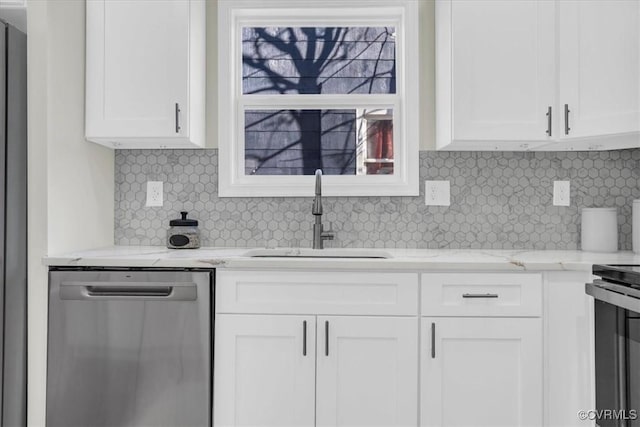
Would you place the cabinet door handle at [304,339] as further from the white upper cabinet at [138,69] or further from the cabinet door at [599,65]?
the cabinet door at [599,65]

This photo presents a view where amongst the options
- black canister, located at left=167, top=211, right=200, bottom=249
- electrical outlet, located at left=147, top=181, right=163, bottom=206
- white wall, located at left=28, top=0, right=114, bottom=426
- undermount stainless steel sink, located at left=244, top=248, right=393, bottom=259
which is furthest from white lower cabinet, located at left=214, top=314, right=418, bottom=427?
electrical outlet, located at left=147, top=181, right=163, bottom=206

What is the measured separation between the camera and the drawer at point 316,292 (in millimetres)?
1784

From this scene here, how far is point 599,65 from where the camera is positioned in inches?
73.9

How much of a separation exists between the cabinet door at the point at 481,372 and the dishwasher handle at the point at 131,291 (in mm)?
929

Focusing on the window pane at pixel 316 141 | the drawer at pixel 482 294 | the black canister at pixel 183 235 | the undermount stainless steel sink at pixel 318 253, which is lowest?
the drawer at pixel 482 294

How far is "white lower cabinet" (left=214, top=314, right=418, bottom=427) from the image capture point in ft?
5.82

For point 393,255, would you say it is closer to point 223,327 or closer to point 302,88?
point 223,327

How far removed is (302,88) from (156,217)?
1.02m

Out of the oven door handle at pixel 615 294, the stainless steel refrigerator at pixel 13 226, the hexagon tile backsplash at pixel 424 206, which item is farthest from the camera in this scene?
the hexagon tile backsplash at pixel 424 206

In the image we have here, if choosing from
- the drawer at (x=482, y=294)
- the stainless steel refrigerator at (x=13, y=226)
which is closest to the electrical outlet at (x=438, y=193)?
the drawer at (x=482, y=294)

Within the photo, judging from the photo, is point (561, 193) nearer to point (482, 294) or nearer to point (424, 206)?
point (424, 206)

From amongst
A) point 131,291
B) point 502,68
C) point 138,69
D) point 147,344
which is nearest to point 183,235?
point 131,291

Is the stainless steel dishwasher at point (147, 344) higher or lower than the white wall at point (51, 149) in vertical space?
lower

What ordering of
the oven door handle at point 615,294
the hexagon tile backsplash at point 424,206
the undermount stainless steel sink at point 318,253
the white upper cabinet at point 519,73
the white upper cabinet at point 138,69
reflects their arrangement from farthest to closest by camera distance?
the hexagon tile backsplash at point 424,206 → the undermount stainless steel sink at point 318,253 → the white upper cabinet at point 138,69 → the white upper cabinet at point 519,73 → the oven door handle at point 615,294
